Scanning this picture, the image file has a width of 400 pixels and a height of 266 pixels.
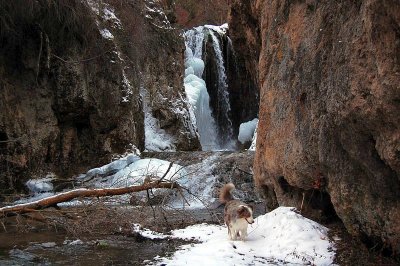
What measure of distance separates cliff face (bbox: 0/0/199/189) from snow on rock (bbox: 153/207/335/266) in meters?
8.44

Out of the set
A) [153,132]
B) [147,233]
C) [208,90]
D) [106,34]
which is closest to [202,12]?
[208,90]

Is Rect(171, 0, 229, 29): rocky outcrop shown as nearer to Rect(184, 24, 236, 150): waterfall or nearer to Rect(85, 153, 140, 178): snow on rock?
Rect(184, 24, 236, 150): waterfall

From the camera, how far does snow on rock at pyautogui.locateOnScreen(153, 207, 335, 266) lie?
616 cm

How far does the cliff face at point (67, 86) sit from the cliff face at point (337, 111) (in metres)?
8.19

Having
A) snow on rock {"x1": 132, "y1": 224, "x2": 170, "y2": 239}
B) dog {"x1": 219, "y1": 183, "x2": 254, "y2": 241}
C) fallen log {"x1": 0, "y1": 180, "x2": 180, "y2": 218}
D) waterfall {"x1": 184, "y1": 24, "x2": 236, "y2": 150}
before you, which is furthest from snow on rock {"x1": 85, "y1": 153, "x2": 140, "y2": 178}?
dog {"x1": 219, "y1": 183, "x2": 254, "y2": 241}

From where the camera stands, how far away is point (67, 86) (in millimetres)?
15766

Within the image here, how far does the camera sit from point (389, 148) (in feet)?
16.8

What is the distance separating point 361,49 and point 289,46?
252 cm

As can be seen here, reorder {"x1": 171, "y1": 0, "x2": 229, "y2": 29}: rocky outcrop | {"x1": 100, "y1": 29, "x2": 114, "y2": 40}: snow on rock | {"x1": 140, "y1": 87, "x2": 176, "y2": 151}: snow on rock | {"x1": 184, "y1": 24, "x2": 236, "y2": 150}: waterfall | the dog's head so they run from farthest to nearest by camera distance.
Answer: {"x1": 171, "y1": 0, "x2": 229, "y2": 29}: rocky outcrop < {"x1": 184, "y1": 24, "x2": 236, "y2": 150}: waterfall < {"x1": 140, "y1": 87, "x2": 176, "y2": 151}: snow on rock < {"x1": 100, "y1": 29, "x2": 114, "y2": 40}: snow on rock < the dog's head

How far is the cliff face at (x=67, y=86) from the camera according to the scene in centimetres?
1452

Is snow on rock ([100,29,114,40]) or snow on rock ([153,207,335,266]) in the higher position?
snow on rock ([100,29,114,40])

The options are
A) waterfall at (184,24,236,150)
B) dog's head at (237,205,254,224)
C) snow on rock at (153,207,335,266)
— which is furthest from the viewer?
waterfall at (184,24,236,150)

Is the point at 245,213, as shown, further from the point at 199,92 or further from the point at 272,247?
the point at 199,92

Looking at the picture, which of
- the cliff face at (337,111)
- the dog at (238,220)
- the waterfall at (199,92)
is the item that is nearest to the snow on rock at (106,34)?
the waterfall at (199,92)
